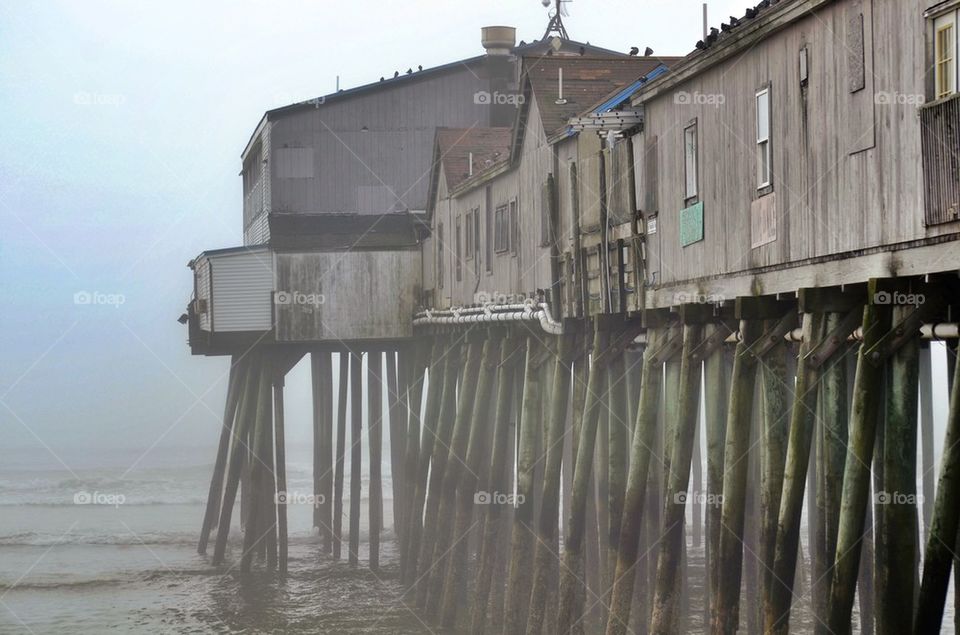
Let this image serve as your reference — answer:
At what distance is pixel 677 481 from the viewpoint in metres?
13.8

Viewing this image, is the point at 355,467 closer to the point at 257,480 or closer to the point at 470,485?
the point at 257,480

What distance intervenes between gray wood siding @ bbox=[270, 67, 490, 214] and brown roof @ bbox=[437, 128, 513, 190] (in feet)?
6.68

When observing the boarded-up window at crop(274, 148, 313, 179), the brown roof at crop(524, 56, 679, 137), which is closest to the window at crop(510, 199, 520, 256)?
the brown roof at crop(524, 56, 679, 137)

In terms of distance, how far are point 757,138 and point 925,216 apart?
10.9ft

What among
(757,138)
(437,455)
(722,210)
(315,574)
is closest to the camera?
(757,138)

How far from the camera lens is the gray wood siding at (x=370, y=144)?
104 ft

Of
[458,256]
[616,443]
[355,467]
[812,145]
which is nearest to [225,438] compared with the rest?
[355,467]

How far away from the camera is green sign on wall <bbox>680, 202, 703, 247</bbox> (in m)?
14.6

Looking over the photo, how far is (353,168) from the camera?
3222 cm

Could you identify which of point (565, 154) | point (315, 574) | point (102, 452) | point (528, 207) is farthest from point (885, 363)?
point (102, 452)

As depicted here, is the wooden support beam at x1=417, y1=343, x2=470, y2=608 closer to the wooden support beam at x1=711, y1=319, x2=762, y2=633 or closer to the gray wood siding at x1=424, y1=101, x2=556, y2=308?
the gray wood siding at x1=424, y1=101, x2=556, y2=308

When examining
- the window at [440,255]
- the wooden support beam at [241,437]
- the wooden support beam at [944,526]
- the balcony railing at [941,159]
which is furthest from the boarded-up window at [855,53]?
the wooden support beam at [241,437]

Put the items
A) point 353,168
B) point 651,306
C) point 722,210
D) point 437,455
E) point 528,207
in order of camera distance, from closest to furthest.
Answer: point 722,210
point 651,306
point 528,207
point 437,455
point 353,168

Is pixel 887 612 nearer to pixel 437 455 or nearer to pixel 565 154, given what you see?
pixel 565 154
